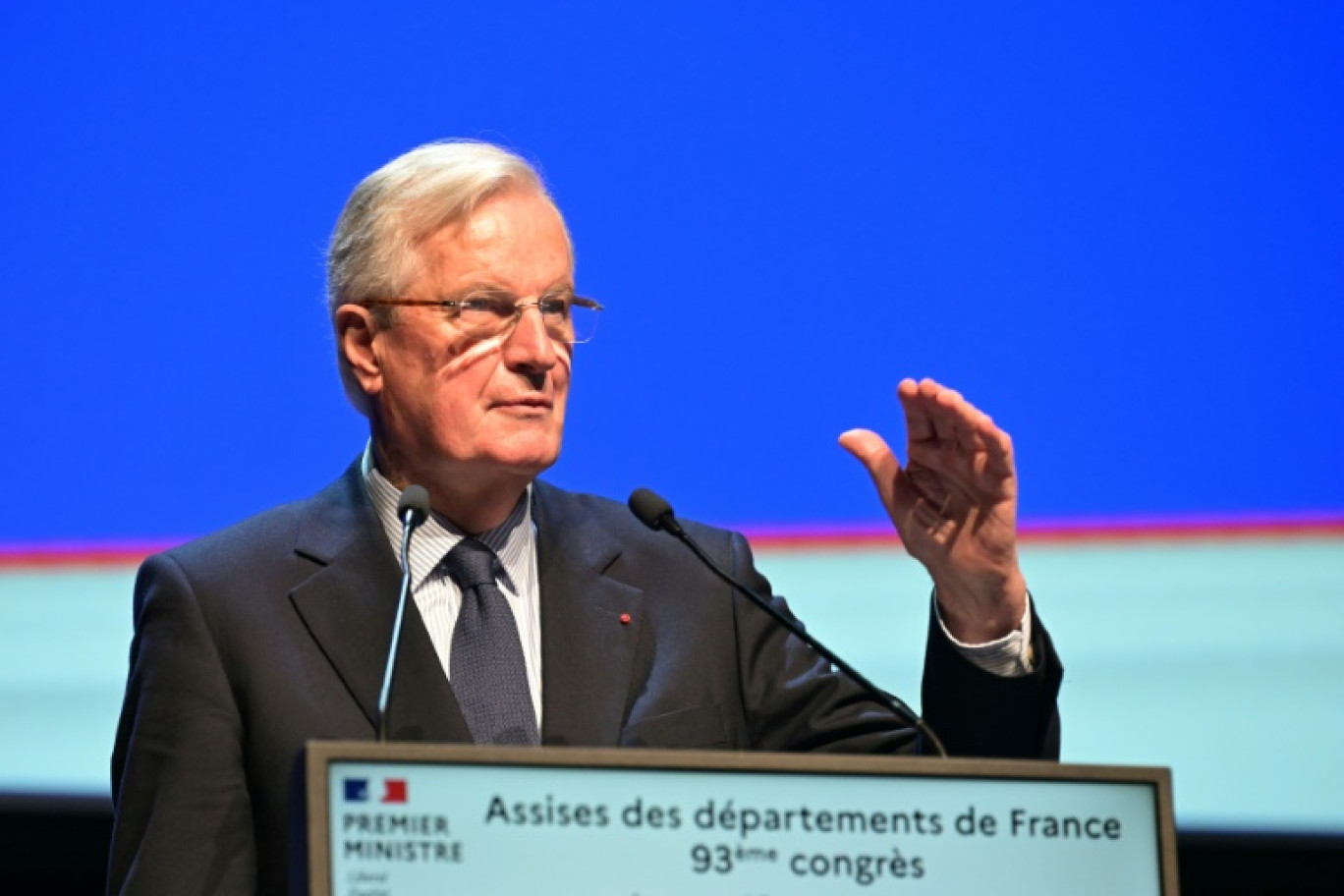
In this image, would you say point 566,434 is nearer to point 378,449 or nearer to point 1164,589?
point 378,449

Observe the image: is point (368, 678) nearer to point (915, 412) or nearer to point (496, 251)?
point (496, 251)

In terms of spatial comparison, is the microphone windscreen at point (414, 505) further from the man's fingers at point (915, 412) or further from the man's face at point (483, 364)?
the man's fingers at point (915, 412)

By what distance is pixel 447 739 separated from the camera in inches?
75.7

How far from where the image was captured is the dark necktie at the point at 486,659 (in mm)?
2010

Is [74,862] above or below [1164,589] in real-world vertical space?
below

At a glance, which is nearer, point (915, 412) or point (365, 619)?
point (915, 412)

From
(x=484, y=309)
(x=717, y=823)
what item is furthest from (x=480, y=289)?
(x=717, y=823)

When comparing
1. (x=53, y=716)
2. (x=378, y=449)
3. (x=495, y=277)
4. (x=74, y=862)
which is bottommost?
(x=74, y=862)

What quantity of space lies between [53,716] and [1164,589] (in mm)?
1854

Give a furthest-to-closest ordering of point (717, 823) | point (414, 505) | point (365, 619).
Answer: point (365, 619) < point (414, 505) < point (717, 823)

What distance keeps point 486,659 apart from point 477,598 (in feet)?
0.30

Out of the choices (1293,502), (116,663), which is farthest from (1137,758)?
(116,663)

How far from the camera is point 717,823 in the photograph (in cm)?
142

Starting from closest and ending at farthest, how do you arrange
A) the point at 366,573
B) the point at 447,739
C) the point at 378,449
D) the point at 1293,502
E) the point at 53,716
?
the point at 447,739
the point at 366,573
the point at 378,449
the point at 1293,502
the point at 53,716
